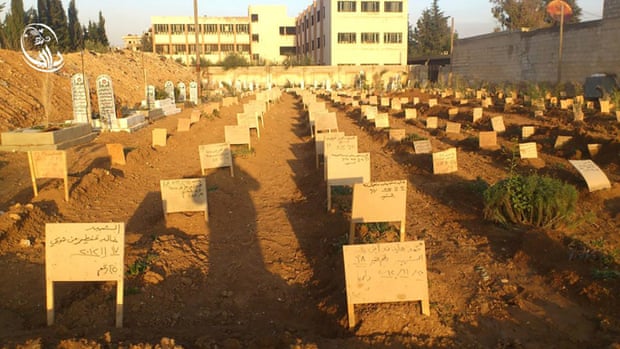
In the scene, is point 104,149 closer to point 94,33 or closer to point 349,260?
point 349,260

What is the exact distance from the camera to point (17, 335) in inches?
159

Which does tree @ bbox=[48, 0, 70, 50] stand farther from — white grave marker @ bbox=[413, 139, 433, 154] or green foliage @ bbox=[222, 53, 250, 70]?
white grave marker @ bbox=[413, 139, 433, 154]

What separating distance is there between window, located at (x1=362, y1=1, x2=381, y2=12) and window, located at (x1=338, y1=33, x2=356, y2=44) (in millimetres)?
3358

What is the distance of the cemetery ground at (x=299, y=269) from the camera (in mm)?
4094

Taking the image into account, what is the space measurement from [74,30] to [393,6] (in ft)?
114

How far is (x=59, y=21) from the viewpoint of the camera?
1650 inches

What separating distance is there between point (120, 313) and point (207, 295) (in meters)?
1.11

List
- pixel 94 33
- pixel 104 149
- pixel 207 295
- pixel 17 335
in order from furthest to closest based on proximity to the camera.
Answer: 1. pixel 94 33
2. pixel 104 149
3. pixel 207 295
4. pixel 17 335

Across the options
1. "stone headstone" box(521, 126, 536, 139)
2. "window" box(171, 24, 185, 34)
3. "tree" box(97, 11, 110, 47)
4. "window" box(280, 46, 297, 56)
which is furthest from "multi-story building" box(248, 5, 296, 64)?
"stone headstone" box(521, 126, 536, 139)

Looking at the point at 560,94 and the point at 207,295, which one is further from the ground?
the point at 560,94

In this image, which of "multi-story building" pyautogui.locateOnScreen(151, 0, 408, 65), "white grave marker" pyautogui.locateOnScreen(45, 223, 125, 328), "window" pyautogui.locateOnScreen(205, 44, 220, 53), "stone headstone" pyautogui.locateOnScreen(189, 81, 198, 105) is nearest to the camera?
"white grave marker" pyautogui.locateOnScreen(45, 223, 125, 328)

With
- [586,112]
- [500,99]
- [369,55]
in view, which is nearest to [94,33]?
[369,55]

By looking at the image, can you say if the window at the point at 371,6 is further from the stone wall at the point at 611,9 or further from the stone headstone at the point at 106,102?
the stone headstone at the point at 106,102

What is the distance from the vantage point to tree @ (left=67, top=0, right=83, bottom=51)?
43.9 metres
